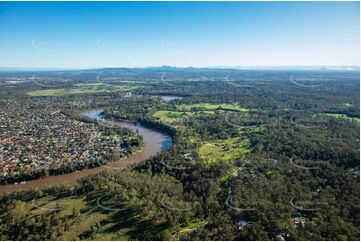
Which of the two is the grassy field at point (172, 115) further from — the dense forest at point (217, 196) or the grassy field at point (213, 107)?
the dense forest at point (217, 196)

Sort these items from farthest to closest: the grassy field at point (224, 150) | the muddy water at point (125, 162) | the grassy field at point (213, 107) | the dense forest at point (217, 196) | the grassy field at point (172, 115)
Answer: the grassy field at point (213, 107) → the grassy field at point (172, 115) → the grassy field at point (224, 150) → the muddy water at point (125, 162) → the dense forest at point (217, 196)

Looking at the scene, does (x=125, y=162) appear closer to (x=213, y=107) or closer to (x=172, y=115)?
(x=172, y=115)

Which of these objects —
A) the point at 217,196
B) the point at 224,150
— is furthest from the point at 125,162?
the point at 217,196

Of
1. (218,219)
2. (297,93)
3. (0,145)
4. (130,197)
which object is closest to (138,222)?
(130,197)

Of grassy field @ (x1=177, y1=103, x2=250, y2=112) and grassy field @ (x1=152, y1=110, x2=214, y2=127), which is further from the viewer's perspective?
grassy field @ (x1=177, y1=103, x2=250, y2=112)

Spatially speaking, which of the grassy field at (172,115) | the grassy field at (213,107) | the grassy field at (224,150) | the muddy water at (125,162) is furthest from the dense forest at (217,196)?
the grassy field at (213,107)

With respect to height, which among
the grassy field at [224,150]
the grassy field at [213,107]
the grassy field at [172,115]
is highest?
the grassy field at [224,150]

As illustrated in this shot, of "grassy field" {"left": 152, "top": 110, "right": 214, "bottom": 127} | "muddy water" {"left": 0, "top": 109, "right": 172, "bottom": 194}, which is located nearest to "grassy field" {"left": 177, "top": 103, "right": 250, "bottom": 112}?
"grassy field" {"left": 152, "top": 110, "right": 214, "bottom": 127}

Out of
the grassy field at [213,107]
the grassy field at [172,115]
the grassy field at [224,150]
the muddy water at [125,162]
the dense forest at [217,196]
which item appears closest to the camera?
the dense forest at [217,196]

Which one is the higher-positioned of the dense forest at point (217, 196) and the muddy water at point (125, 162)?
the dense forest at point (217, 196)

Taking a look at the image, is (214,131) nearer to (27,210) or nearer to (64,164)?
(64,164)

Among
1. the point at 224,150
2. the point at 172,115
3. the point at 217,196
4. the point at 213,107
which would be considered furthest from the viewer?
the point at 213,107

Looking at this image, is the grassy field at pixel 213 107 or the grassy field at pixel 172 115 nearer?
the grassy field at pixel 172 115

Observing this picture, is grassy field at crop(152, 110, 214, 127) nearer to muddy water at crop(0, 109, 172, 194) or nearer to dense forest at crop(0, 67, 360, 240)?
muddy water at crop(0, 109, 172, 194)
